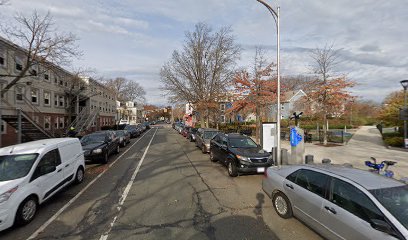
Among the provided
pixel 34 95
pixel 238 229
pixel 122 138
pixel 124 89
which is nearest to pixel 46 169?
pixel 238 229

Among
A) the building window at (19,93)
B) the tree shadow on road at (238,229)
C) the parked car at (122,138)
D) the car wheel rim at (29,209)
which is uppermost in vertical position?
the building window at (19,93)

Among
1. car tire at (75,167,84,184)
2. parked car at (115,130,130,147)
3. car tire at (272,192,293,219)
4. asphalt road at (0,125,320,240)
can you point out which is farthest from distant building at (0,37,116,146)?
car tire at (272,192,293,219)

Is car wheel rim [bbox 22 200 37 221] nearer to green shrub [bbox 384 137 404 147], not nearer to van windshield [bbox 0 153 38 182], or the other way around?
van windshield [bbox 0 153 38 182]

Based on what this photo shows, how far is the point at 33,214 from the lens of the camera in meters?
4.94

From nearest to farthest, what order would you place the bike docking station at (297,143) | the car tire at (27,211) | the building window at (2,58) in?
the car tire at (27,211), the bike docking station at (297,143), the building window at (2,58)

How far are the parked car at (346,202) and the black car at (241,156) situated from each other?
9.50 feet

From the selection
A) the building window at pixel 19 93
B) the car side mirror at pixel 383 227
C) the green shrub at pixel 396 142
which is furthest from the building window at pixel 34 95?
the green shrub at pixel 396 142

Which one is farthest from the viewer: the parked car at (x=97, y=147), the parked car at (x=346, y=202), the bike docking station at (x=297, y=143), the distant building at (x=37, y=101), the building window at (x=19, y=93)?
the building window at (x=19, y=93)

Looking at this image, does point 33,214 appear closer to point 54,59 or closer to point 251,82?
point 54,59

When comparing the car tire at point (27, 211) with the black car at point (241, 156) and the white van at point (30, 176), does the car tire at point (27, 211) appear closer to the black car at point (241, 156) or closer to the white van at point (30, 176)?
the white van at point (30, 176)

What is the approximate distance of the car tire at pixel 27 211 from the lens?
14.9ft

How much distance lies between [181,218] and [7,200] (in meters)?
3.61

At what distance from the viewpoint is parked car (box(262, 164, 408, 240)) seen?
2.93 metres

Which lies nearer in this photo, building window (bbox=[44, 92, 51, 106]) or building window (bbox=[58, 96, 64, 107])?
building window (bbox=[44, 92, 51, 106])
